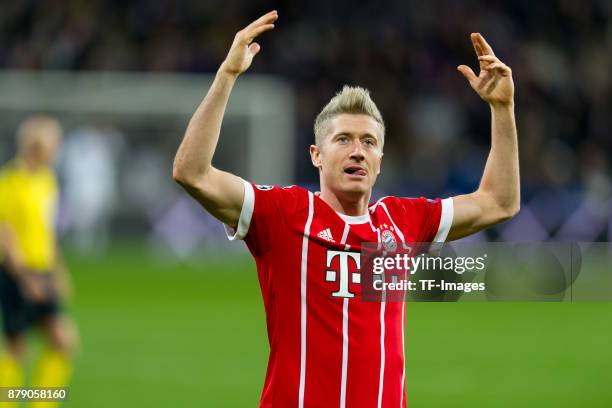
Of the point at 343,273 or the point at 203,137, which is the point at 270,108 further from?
the point at 203,137

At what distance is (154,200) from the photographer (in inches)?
989

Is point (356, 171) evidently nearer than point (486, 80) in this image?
Yes

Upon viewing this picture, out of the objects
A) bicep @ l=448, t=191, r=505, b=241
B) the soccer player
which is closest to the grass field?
bicep @ l=448, t=191, r=505, b=241

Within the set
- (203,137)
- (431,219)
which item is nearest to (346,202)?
(431,219)

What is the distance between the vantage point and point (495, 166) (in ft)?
16.4

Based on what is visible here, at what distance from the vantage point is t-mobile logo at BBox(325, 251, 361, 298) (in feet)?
14.9

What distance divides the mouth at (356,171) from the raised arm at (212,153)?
1.51 ft

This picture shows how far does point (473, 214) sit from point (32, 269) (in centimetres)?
552

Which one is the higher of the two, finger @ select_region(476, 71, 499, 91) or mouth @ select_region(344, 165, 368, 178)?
finger @ select_region(476, 71, 499, 91)

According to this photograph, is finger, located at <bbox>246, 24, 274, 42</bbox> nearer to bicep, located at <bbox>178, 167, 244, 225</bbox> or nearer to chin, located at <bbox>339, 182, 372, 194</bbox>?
bicep, located at <bbox>178, 167, 244, 225</bbox>

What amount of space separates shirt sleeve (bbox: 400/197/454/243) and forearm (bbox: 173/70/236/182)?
1.01 metres

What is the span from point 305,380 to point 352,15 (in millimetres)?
24638

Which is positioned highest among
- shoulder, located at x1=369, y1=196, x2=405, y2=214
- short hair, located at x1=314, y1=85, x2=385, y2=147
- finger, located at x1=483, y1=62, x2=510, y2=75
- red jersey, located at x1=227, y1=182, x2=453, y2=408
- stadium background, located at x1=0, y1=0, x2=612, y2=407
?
stadium background, located at x1=0, y1=0, x2=612, y2=407

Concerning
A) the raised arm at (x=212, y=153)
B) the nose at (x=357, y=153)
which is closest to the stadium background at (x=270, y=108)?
the nose at (x=357, y=153)
